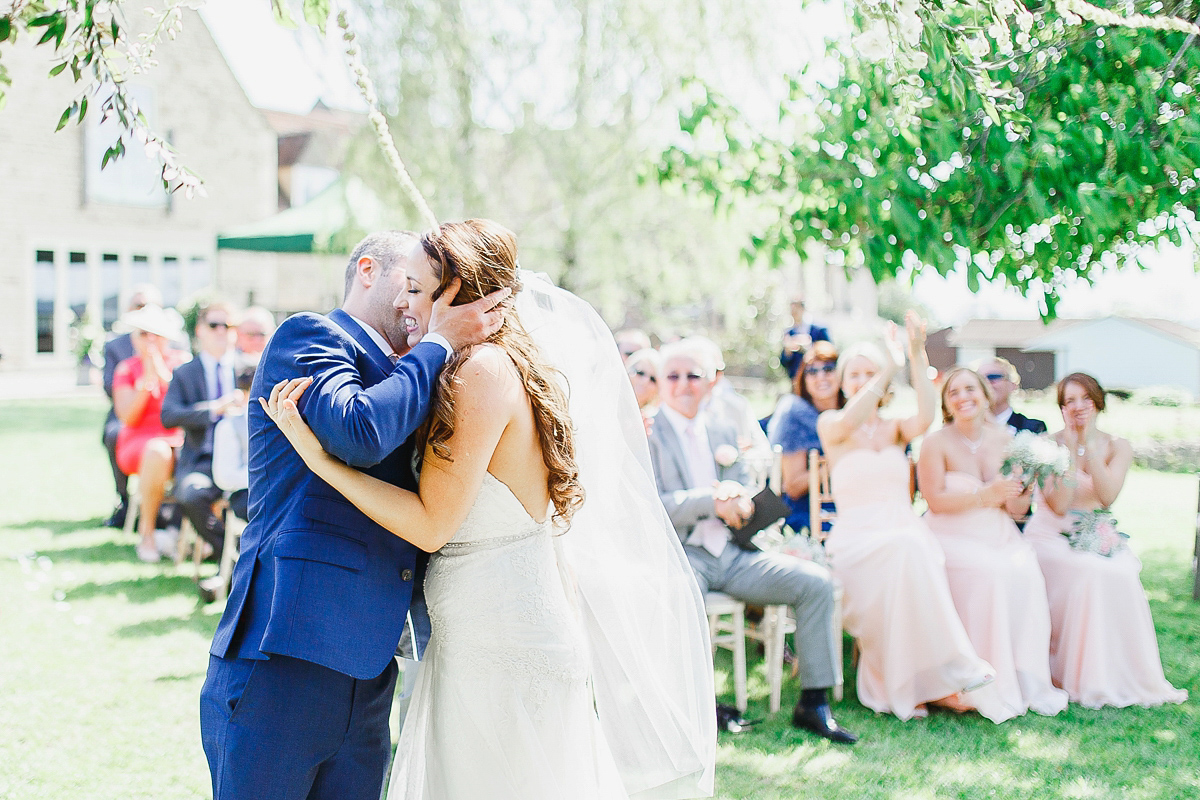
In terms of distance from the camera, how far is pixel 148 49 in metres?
2.38

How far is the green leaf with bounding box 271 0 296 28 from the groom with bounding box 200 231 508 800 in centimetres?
55

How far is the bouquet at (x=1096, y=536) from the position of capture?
5.20 metres

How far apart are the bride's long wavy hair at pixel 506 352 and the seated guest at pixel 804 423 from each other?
3518 millimetres

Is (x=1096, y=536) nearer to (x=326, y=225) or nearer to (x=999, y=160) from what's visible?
(x=999, y=160)

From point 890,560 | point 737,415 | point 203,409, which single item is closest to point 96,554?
point 203,409

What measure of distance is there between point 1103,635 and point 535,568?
378 cm

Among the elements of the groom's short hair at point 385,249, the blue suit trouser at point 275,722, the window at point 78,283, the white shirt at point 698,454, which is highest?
the window at point 78,283

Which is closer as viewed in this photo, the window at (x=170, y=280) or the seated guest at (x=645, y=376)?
the seated guest at (x=645, y=376)

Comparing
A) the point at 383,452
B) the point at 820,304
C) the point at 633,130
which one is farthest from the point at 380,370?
the point at 820,304

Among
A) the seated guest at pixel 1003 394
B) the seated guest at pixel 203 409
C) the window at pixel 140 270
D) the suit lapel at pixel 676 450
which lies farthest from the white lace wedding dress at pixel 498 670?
the window at pixel 140 270

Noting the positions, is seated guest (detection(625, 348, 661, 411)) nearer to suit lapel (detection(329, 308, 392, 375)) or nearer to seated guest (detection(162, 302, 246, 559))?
seated guest (detection(162, 302, 246, 559))

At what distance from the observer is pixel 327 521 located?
2.20 metres

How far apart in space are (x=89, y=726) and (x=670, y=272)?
1281cm

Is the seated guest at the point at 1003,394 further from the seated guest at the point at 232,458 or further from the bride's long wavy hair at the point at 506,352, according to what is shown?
the seated guest at the point at 232,458
